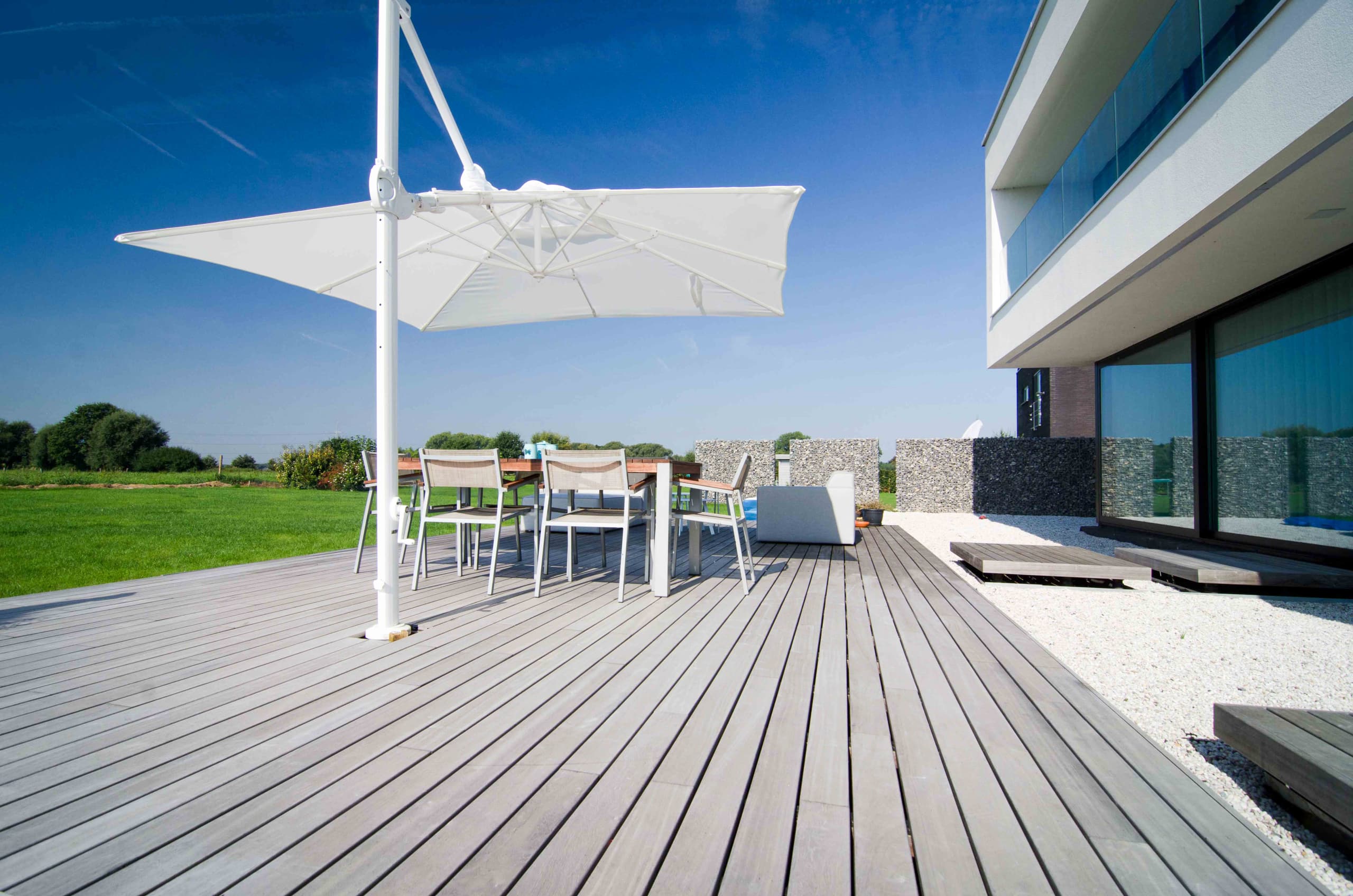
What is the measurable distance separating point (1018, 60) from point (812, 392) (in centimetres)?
1895

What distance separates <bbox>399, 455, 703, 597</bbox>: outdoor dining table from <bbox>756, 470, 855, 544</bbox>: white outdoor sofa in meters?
2.14

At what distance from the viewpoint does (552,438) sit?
16.5 m

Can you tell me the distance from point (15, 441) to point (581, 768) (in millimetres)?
35672

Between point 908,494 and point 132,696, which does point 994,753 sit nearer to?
point 132,696

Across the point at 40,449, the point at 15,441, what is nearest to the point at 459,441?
the point at 15,441

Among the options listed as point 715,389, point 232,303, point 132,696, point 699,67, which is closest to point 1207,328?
point 132,696

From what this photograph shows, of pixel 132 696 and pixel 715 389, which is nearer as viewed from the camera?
pixel 132 696

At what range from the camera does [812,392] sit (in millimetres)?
26266

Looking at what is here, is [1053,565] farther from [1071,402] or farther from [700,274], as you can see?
[1071,402]

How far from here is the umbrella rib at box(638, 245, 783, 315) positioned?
4.21 meters

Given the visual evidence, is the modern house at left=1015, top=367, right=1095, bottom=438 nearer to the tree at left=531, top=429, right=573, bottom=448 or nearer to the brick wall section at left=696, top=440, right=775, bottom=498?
the brick wall section at left=696, top=440, right=775, bottom=498

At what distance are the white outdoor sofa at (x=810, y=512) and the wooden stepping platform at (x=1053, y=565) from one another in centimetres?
153

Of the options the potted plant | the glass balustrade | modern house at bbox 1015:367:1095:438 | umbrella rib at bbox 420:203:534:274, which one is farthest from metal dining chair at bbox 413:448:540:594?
modern house at bbox 1015:367:1095:438

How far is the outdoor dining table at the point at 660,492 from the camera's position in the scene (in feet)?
12.2
